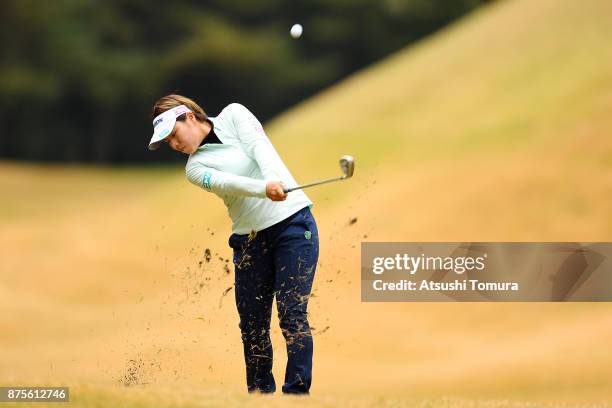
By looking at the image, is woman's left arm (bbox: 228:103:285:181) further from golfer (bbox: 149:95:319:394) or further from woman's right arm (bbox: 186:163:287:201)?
woman's right arm (bbox: 186:163:287:201)

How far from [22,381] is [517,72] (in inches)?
627

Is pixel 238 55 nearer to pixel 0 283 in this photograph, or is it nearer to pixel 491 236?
pixel 0 283

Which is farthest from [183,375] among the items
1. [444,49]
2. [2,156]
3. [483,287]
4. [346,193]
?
[2,156]

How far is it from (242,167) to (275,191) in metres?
0.43

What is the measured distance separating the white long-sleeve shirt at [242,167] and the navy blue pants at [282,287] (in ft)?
0.21

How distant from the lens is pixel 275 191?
5621mm

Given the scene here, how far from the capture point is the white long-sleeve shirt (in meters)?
5.88

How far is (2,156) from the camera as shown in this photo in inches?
1677

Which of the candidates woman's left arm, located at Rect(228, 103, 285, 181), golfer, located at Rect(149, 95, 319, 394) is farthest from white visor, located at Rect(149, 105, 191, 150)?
woman's left arm, located at Rect(228, 103, 285, 181)

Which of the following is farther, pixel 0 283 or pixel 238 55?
pixel 238 55

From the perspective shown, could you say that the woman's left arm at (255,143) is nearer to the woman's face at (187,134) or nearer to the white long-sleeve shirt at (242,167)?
the white long-sleeve shirt at (242,167)

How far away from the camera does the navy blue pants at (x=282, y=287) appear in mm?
5883

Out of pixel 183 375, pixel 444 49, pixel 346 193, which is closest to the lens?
pixel 183 375

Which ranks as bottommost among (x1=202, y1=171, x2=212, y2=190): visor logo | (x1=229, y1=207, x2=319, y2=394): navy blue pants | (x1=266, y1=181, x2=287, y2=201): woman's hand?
(x1=229, y1=207, x2=319, y2=394): navy blue pants
